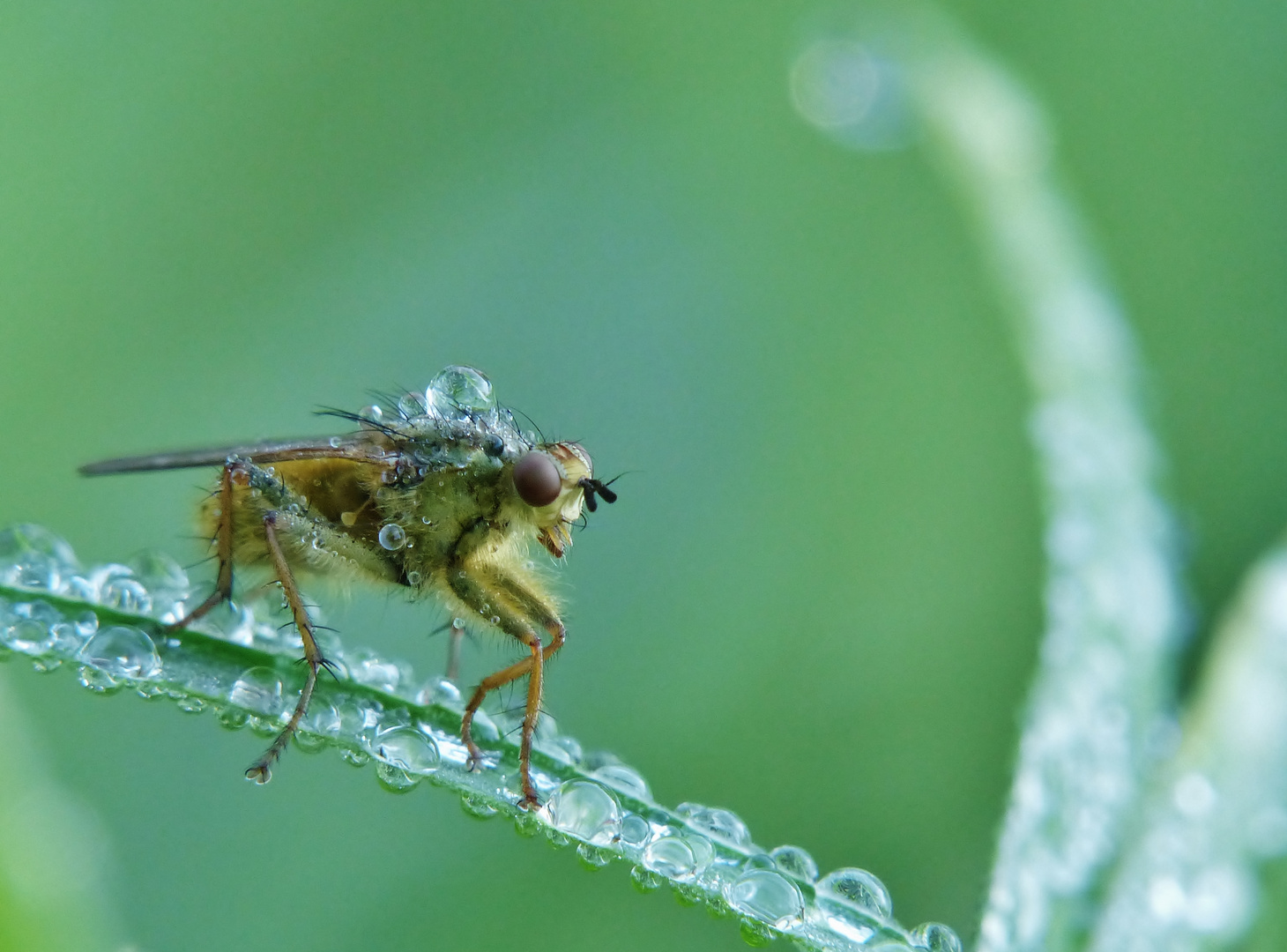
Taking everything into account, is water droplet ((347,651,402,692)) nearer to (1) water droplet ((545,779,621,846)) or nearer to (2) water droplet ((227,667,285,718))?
(2) water droplet ((227,667,285,718))

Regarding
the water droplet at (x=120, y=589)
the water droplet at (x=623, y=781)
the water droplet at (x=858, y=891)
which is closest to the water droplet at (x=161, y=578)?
the water droplet at (x=120, y=589)

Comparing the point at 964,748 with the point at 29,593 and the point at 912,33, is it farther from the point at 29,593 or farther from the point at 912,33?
the point at 29,593

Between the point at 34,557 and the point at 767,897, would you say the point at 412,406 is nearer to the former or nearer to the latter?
the point at 34,557

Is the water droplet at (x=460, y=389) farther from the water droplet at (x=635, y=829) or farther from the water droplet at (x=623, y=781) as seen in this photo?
the water droplet at (x=635, y=829)

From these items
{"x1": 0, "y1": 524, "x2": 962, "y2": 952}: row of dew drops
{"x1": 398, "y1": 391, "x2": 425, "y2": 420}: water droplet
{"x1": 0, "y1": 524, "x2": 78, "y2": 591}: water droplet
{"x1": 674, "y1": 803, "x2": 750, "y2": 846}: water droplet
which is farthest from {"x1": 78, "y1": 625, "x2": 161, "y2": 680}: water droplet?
{"x1": 398, "y1": 391, "x2": 425, "y2": 420}: water droplet

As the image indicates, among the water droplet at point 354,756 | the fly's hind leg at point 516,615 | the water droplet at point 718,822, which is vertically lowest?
the water droplet at point 354,756

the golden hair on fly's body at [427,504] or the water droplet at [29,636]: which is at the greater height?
the golden hair on fly's body at [427,504]

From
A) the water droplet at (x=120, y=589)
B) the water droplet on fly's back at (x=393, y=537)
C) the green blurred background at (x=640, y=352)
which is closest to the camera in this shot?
the water droplet at (x=120, y=589)

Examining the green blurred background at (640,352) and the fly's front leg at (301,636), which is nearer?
the fly's front leg at (301,636)
